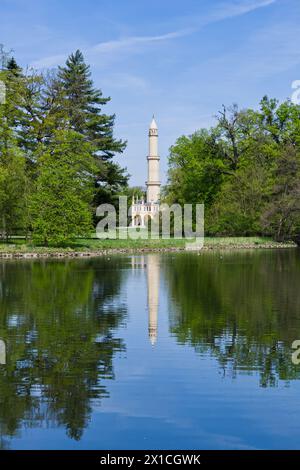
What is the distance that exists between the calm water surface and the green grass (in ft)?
A: 61.5

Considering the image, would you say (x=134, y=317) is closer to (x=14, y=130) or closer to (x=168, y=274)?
(x=168, y=274)

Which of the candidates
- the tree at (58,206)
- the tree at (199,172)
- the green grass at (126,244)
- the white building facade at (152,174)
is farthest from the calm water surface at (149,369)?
the white building facade at (152,174)

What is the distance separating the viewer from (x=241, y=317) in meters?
15.0

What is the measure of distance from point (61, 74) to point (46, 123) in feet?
26.9

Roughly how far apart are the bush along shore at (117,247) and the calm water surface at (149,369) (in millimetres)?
17616

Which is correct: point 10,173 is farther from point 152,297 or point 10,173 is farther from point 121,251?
point 152,297

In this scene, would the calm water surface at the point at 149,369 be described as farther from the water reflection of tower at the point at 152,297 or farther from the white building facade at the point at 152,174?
the white building facade at the point at 152,174

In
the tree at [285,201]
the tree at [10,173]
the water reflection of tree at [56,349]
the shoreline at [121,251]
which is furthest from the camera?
the tree at [285,201]

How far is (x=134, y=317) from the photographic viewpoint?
15227 mm

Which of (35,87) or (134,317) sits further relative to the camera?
(35,87)

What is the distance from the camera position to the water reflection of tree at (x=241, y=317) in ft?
35.0

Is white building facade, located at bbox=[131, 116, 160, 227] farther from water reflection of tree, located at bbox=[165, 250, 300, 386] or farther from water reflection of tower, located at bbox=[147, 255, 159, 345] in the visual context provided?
water reflection of tree, located at bbox=[165, 250, 300, 386]

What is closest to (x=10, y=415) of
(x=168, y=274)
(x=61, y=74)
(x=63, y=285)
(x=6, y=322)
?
(x=6, y=322)
